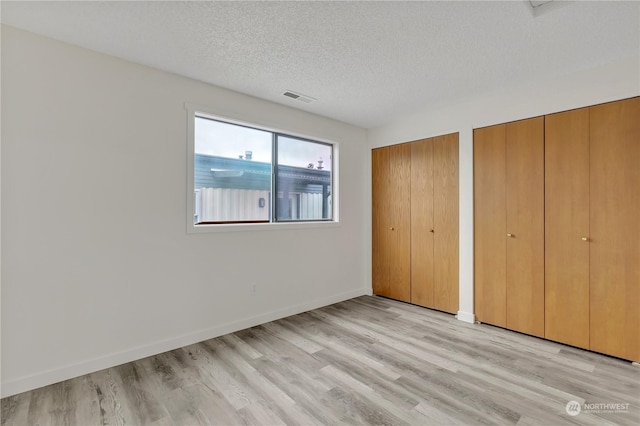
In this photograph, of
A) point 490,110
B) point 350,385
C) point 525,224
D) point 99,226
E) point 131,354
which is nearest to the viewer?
Answer: point 350,385

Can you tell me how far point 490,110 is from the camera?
334cm

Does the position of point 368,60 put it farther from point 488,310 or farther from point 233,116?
point 488,310

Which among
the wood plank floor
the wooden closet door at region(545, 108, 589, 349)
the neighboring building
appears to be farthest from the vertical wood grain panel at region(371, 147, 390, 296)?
the wooden closet door at region(545, 108, 589, 349)

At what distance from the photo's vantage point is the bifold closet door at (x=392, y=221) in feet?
13.7

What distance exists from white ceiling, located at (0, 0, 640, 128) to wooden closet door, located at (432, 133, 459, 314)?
2.76 feet

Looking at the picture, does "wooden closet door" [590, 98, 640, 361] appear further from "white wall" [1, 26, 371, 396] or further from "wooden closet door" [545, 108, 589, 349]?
"white wall" [1, 26, 371, 396]

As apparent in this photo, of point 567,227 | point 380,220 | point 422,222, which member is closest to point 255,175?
point 380,220

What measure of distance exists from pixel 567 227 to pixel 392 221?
1.95 metres

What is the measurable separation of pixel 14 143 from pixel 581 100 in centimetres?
447

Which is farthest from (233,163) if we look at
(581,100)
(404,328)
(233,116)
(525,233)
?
(581,100)

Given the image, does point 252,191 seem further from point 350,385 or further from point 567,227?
point 567,227

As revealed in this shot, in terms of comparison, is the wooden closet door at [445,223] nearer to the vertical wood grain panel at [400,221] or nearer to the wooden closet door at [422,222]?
the wooden closet door at [422,222]

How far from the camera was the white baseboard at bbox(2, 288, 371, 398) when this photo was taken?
7.04 feet

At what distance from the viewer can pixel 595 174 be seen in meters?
2.68
